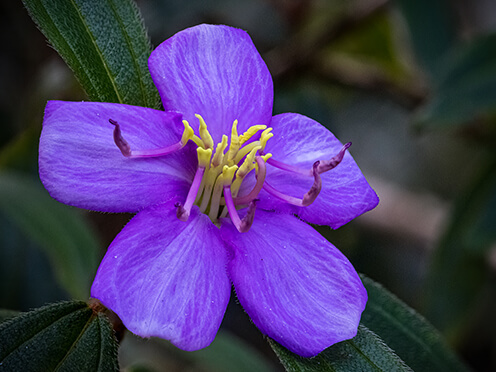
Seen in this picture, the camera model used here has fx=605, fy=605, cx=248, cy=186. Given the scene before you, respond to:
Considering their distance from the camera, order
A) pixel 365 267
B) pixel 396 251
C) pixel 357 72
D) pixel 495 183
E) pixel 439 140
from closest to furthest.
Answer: pixel 495 183 < pixel 357 72 < pixel 365 267 < pixel 396 251 < pixel 439 140

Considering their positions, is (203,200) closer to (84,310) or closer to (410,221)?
(84,310)

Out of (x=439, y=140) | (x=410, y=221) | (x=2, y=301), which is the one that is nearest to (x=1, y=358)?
(x=2, y=301)

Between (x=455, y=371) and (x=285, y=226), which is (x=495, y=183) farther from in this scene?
(x=285, y=226)

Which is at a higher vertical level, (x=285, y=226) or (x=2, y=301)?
(x=285, y=226)

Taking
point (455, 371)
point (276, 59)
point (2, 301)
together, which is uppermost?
point (276, 59)

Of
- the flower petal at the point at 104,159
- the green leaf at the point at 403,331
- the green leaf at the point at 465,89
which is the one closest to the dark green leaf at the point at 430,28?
the green leaf at the point at 465,89

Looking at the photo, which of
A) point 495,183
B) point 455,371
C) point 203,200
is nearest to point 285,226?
point 203,200

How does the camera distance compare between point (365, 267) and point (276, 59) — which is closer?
point (276, 59)

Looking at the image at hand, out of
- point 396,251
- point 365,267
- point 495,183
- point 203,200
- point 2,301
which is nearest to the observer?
point 203,200
